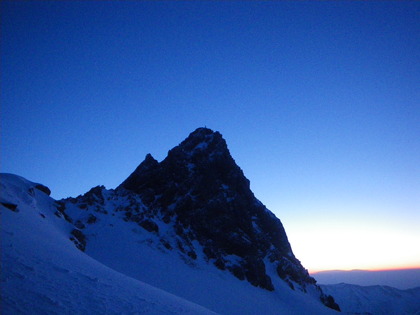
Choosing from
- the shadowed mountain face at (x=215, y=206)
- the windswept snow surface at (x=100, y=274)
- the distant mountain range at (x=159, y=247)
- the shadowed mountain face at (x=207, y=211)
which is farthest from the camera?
the shadowed mountain face at (x=215, y=206)

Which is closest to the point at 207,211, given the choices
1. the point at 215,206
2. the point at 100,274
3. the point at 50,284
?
the point at 215,206

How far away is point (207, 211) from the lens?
200ft

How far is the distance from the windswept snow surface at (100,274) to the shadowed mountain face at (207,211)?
11.6 feet

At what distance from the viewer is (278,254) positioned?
6912 centimetres

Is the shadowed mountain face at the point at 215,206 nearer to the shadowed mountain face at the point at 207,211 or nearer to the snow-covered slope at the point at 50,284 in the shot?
the shadowed mountain face at the point at 207,211

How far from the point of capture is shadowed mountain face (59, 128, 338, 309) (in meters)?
51.8

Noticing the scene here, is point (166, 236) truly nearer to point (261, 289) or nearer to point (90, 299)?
point (261, 289)

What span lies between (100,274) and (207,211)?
45.9m

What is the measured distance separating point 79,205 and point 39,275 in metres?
40.9

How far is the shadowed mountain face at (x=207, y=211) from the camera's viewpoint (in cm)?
5175

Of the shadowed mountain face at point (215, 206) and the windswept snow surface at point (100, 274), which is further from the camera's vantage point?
the shadowed mountain face at point (215, 206)

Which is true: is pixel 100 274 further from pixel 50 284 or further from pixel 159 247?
pixel 159 247

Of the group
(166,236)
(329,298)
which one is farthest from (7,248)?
(329,298)

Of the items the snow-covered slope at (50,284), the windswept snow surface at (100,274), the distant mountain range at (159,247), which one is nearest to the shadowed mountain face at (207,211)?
the distant mountain range at (159,247)
